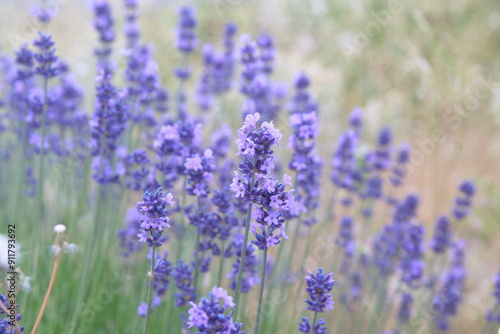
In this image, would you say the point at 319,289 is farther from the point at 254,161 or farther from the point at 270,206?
the point at 254,161

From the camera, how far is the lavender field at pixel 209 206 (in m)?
1.83

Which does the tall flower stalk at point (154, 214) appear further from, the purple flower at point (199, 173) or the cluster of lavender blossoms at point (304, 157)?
the cluster of lavender blossoms at point (304, 157)

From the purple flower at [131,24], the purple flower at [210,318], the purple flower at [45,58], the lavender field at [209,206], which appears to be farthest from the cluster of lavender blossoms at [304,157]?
the purple flower at [131,24]

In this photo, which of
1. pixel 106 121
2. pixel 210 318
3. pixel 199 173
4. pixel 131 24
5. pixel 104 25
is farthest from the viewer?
pixel 131 24

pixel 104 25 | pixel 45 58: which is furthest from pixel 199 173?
pixel 104 25

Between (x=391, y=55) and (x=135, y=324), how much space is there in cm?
636

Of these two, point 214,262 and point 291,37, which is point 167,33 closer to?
point 291,37

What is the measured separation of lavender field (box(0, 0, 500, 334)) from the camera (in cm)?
183

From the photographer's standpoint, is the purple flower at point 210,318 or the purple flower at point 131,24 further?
the purple flower at point 131,24

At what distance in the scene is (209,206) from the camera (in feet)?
9.64

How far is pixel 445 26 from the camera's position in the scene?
795 centimetres

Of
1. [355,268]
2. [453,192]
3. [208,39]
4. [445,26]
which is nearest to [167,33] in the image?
[208,39]

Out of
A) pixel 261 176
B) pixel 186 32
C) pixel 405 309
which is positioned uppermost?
pixel 186 32

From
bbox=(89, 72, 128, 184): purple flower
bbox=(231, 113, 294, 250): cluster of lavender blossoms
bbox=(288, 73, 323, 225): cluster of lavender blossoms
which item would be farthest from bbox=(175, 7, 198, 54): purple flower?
bbox=(231, 113, 294, 250): cluster of lavender blossoms
